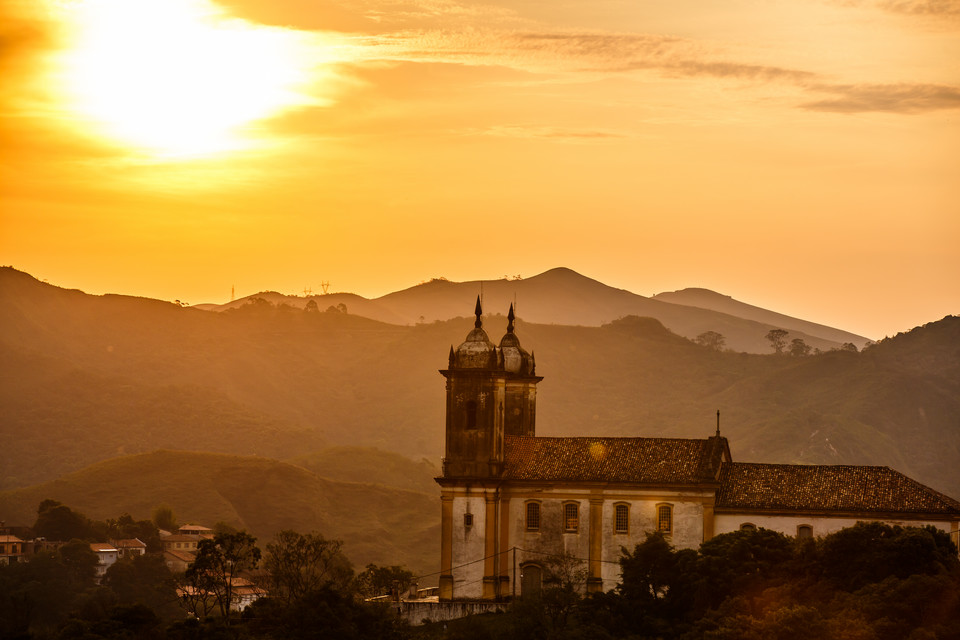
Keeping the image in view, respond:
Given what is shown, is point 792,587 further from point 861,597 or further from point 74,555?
point 74,555

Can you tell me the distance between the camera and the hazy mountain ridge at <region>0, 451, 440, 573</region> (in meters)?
166

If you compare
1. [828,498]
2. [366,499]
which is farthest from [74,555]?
[828,498]

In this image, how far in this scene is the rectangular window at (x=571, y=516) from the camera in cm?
6800

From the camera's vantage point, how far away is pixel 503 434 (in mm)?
70938

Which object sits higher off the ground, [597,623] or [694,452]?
[694,452]

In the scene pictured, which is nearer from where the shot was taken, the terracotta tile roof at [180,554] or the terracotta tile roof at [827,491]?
the terracotta tile roof at [827,491]

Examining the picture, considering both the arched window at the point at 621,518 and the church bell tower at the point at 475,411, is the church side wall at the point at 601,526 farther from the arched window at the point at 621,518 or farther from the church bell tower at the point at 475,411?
the church bell tower at the point at 475,411

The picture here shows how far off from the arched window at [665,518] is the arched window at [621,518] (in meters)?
1.27

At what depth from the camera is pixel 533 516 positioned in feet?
226

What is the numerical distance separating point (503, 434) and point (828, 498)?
1400 cm

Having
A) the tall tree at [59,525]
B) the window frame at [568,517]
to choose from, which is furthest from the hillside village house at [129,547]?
the window frame at [568,517]

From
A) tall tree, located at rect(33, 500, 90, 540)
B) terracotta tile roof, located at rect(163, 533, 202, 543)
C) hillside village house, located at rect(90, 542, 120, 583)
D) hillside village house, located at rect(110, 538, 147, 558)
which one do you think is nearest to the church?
hillside village house, located at rect(90, 542, 120, 583)

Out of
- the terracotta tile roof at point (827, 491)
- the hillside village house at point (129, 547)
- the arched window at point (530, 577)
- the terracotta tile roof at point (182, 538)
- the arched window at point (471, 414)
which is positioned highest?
the arched window at point (471, 414)

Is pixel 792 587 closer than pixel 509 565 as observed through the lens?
Yes
